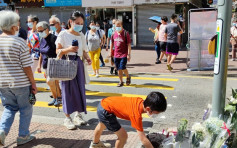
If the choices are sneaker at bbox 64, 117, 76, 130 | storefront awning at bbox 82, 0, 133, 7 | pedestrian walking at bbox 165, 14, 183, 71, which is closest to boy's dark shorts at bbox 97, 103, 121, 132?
sneaker at bbox 64, 117, 76, 130

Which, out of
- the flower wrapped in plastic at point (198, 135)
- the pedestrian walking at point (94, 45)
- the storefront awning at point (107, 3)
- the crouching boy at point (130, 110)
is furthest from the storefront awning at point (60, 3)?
the flower wrapped in plastic at point (198, 135)

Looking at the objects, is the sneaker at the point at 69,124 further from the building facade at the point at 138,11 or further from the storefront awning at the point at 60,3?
the storefront awning at the point at 60,3

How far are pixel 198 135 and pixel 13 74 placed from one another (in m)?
2.42

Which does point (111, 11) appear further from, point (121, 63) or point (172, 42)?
point (121, 63)

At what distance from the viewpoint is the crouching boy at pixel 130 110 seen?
2.71 m

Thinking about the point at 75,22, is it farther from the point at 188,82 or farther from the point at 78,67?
the point at 188,82

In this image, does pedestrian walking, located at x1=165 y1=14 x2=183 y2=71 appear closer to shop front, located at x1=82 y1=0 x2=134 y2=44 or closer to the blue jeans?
the blue jeans

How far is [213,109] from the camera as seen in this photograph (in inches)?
115

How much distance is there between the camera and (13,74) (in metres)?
3.46

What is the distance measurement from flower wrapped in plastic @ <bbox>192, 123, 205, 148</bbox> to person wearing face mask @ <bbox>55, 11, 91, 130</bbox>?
2.34 metres

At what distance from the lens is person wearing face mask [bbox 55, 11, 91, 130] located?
14.3 feet

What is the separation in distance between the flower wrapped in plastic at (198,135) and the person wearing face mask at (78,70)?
234cm

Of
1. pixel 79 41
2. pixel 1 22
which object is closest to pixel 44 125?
pixel 79 41

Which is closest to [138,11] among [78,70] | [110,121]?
[78,70]
